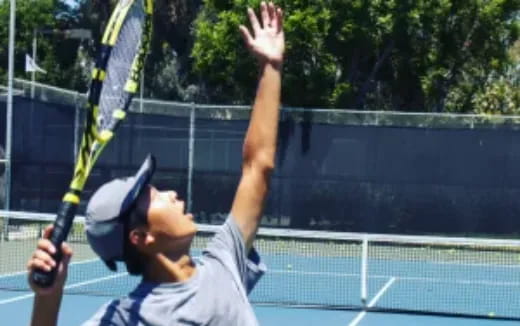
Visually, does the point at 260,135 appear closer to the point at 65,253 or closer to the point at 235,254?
the point at 235,254

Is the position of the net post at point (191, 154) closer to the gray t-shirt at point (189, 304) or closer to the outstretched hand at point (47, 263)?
the gray t-shirt at point (189, 304)

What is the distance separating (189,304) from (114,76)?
2.46ft

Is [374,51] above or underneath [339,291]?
above

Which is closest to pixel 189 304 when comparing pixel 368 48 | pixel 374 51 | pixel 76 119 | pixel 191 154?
pixel 191 154

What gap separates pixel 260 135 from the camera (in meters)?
3.14

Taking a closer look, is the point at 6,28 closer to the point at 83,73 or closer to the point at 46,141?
A: the point at 83,73

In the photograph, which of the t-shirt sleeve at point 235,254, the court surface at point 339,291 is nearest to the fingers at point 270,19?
the t-shirt sleeve at point 235,254

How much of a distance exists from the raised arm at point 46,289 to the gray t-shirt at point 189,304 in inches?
4.6

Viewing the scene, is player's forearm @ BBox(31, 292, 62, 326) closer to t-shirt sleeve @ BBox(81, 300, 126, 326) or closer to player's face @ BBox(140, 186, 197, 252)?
→ t-shirt sleeve @ BBox(81, 300, 126, 326)

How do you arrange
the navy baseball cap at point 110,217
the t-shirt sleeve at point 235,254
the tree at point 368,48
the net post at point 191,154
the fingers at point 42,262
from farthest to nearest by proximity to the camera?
the tree at point 368,48 < the net post at point 191,154 < the t-shirt sleeve at point 235,254 < the navy baseball cap at point 110,217 < the fingers at point 42,262

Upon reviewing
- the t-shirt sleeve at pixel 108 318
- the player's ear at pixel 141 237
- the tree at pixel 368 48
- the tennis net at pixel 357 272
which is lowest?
the tennis net at pixel 357 272

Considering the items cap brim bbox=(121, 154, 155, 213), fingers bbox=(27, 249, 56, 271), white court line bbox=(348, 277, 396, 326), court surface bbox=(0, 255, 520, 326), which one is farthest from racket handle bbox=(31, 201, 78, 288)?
white court line bbox=(348, 277, 396, 326)

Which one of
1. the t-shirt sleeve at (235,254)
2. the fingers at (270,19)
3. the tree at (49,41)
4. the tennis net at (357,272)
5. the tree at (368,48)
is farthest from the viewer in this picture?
the tree at (49,41)

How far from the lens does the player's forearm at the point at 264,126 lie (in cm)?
313
